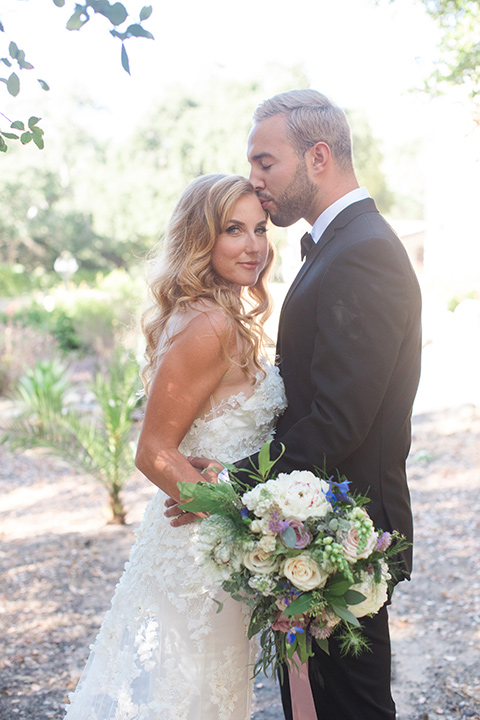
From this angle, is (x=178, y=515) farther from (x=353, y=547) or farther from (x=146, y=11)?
(x=146, y=11)

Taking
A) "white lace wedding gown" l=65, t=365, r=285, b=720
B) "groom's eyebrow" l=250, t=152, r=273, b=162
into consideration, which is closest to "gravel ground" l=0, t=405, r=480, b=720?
"white lace wedding gown" l=65, t=365, r=285, b=720

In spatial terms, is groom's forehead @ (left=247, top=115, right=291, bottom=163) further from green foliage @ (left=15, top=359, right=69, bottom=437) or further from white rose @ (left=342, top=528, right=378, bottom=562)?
green foliage @ (left=15, top=359, right=69, bottom=437)

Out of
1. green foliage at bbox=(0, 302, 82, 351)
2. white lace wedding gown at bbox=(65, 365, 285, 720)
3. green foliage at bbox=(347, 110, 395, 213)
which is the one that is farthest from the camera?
green foliage at bbox=(347, 110, 395, 213)

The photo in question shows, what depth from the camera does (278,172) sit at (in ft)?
7.79

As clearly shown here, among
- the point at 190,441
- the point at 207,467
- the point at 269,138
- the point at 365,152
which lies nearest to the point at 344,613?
the point at 207,467

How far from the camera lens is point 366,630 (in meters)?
2.22

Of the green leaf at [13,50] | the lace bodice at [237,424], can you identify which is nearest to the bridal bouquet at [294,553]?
the lace bodice at [237,424]

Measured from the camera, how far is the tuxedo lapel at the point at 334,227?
2.27 metres

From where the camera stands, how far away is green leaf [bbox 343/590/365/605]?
175 cm

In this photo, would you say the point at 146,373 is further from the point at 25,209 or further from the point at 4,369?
the point at 25,209

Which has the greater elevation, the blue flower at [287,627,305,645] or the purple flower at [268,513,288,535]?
the purple flower at [268,513,288,535]

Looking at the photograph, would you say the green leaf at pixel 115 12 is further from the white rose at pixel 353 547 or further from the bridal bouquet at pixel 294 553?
the white rose at pixel 353 547

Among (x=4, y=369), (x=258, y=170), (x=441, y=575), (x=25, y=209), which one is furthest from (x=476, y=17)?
(x=25, y=209)

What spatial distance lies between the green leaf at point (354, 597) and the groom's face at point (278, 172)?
1.37 metres
